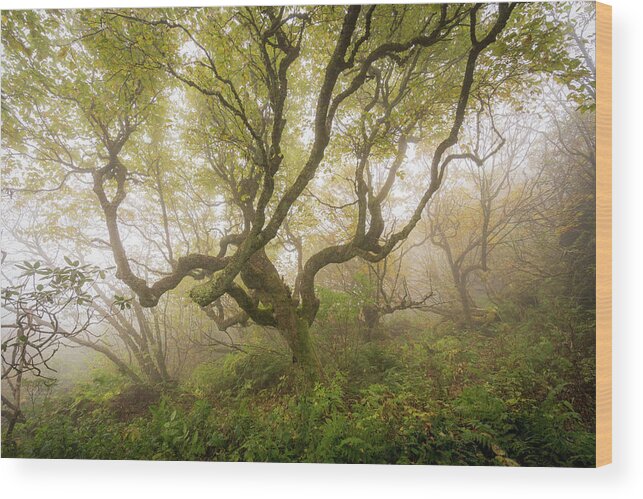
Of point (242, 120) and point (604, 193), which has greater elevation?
point (242, 120)

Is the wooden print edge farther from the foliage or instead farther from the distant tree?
the distant tree

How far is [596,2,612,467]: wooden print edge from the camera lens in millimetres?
3150

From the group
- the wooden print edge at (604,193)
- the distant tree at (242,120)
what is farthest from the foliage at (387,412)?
the distant tree at (242,120)

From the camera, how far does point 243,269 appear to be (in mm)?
3660

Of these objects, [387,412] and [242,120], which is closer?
[387,412]

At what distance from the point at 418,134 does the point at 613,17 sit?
2.05 meters

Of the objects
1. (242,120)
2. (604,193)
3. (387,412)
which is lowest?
(387,412)

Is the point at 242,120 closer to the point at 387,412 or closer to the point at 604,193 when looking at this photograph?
the point at 387,412

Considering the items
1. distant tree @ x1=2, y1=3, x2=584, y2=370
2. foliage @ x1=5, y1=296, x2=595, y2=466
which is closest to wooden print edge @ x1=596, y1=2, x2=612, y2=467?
foliage @ x1=5, y1=296, x2=595, y2=466

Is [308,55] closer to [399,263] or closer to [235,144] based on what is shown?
[235,144]

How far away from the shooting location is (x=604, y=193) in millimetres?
3178

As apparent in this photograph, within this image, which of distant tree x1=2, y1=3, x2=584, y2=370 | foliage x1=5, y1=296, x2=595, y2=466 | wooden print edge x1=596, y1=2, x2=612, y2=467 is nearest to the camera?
foliage x1=5, y1=296, x2=595, y2=466

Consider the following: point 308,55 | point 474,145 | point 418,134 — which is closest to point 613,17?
point 474,145

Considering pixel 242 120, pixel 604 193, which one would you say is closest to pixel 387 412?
pixel 604 193
